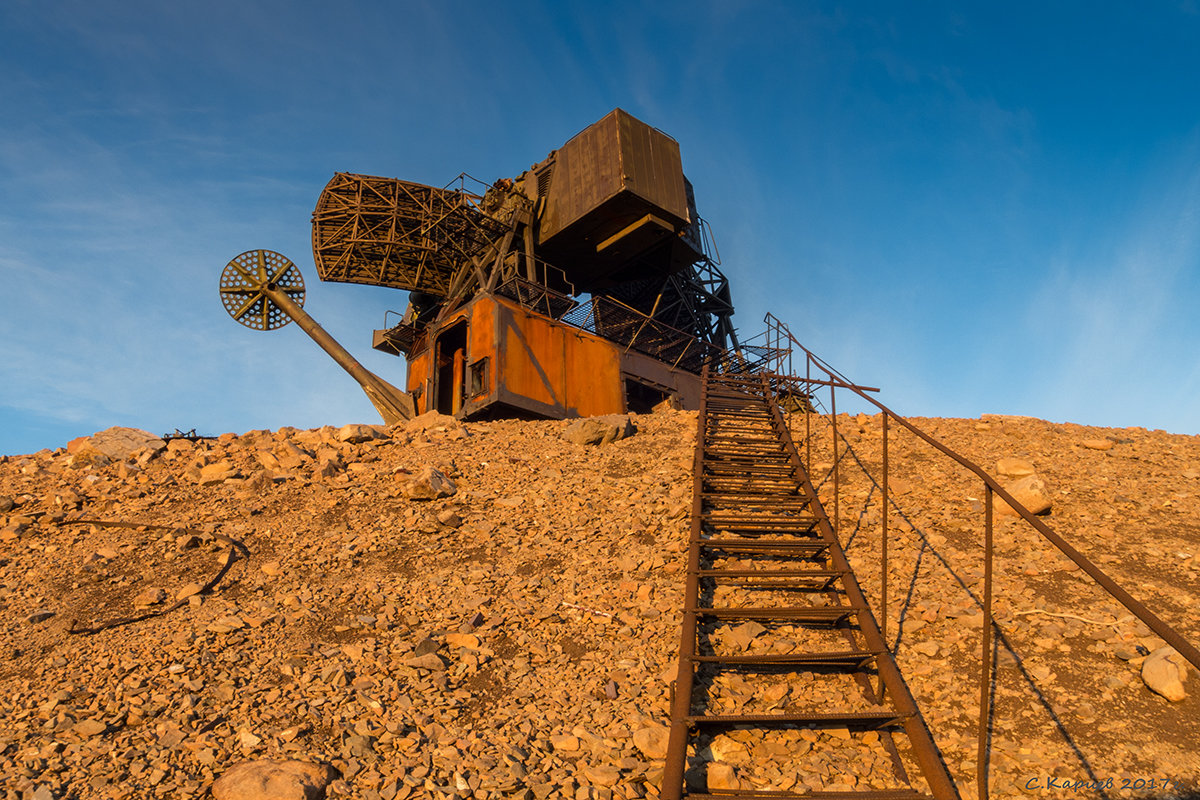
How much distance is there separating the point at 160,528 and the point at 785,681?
722 centimetres

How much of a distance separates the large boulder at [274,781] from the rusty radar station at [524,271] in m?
12.9

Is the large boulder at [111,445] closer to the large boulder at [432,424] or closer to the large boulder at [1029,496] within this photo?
the large boulder at [432,424]

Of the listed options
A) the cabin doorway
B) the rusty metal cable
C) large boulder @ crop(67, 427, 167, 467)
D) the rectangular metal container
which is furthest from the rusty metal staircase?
the rectangular metal container

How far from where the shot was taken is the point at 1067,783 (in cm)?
403

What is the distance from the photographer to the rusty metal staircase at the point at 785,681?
4.14 meters

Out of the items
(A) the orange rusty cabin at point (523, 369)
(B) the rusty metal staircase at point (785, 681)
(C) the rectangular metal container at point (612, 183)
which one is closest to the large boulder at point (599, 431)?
(B) the rusty metal staircase at point (785, 681)

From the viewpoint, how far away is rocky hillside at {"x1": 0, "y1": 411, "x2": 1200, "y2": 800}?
4340 mm

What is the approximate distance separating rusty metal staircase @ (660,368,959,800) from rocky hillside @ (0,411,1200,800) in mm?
196

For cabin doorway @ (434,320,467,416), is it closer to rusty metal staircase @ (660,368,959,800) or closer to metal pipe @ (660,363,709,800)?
rusty metal staircase @ (660,368,959,800)

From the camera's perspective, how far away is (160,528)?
8250 mm

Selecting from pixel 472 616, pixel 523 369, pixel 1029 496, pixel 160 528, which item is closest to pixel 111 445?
pixel 160 528

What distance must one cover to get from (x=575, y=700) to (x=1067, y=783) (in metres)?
3.05

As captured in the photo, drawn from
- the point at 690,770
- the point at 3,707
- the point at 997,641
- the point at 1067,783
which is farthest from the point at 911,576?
the point at 3,707

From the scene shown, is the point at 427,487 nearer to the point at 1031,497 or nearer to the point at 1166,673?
the point at 1031,497
